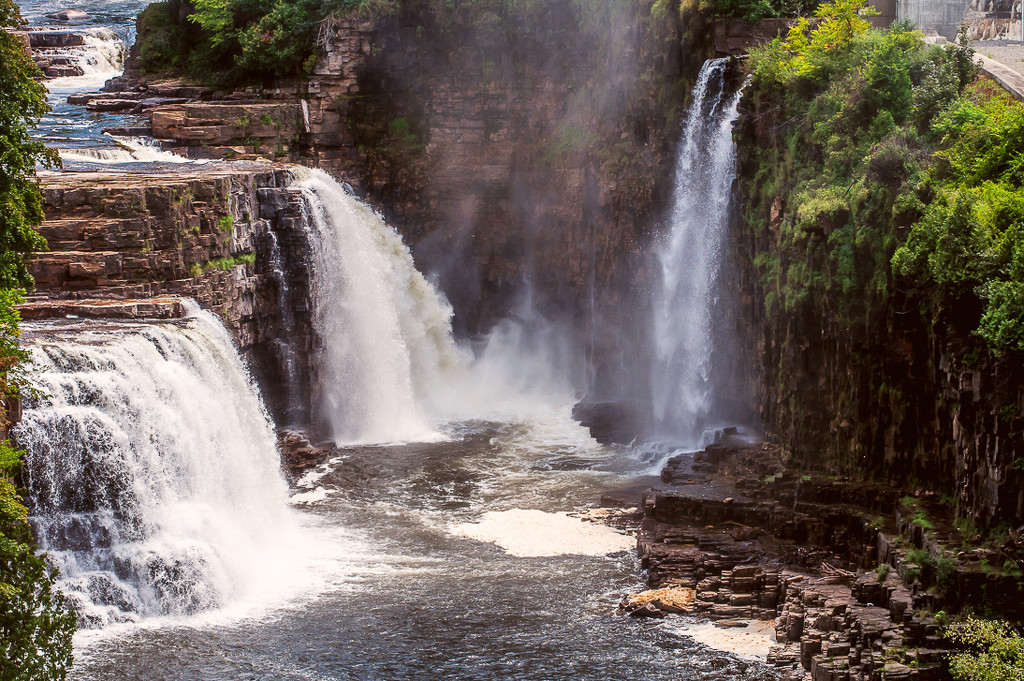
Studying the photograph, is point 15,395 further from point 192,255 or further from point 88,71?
point 88,71

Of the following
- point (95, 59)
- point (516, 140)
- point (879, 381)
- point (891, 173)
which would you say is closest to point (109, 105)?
point (95, 59)

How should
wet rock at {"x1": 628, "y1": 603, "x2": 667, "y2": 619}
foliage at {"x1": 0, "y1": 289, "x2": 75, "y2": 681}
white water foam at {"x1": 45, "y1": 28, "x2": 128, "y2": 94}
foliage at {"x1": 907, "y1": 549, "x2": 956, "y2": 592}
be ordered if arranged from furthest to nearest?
white water foam at {"x1": 45, "y1": 28, "x2": 128, "y2": 94} < wet rock at {"x1": 628, "y1": 603, "x2": 667, "y2": 619} < foliage at {"x1": 907, "y1": 549, "x2": 956, "y2": 592} < foliage at {"x1": 0, "y1": 289, "x2": 75, "y2": 681}

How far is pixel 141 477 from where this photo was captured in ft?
94.7

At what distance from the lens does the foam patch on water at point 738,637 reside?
25891 mm

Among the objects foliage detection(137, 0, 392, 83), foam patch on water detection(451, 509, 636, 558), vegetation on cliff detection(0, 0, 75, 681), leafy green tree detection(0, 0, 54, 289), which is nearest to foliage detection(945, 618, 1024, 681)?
foam patch on water detection(451, 509, 636, 558)

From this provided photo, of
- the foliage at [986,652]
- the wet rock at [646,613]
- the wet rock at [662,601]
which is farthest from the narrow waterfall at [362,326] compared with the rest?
the foliage at [986,652]

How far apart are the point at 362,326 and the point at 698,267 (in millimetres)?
13850

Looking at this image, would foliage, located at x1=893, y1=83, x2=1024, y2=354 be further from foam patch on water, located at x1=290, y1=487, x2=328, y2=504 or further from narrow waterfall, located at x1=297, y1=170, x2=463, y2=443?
narrow waterfall, located at x1=297, y1=170, x2=463, y2=443

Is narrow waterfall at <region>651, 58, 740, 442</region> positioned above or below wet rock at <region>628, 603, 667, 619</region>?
above

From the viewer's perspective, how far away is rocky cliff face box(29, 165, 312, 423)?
34438 mm

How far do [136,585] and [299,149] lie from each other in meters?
29.6

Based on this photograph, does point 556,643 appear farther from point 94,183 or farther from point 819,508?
point 94,183

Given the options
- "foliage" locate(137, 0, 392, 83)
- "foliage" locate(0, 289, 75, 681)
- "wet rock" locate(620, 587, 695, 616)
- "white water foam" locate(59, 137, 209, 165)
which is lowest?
"wet rock" locate(620, 587, 695, 616)

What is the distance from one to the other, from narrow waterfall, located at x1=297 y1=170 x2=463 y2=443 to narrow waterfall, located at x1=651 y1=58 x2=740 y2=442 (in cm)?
978
